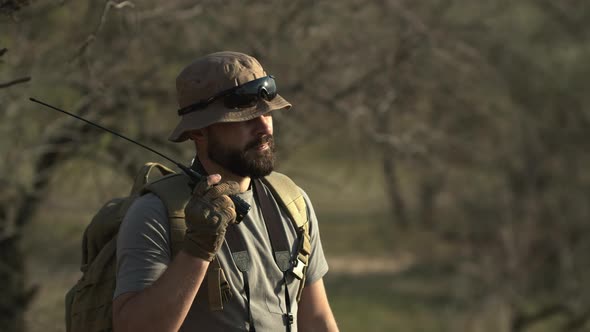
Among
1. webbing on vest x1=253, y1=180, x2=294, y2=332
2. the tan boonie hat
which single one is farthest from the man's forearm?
the tan boonie hat

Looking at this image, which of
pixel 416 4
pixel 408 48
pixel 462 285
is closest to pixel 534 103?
pixel 462 285

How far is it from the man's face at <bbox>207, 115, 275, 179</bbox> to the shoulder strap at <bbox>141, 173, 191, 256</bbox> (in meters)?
0.14

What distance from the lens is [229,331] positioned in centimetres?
275

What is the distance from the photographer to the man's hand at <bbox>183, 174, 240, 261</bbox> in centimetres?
256

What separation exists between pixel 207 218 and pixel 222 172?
342mm

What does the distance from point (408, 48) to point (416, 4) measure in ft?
3.83

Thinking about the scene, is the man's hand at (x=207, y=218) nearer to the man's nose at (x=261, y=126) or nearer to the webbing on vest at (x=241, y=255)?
the webbing on vest at (x=241, y=255)

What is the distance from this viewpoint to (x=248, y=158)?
9.30ft

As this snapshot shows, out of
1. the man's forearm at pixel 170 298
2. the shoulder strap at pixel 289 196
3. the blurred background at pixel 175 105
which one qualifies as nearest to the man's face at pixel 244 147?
the shoulder strap at pixel 289 196

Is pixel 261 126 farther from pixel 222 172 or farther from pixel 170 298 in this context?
pixel 170 298

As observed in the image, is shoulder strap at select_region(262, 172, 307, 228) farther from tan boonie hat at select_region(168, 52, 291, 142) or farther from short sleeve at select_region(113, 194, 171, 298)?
short sleeve at select_region(113, 194, 171, 298)

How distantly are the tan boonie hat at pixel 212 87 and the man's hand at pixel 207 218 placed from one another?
0.83 feet

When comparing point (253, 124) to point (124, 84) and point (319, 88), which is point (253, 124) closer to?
point (124, 84)

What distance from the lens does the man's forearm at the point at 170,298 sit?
8.46 feet
